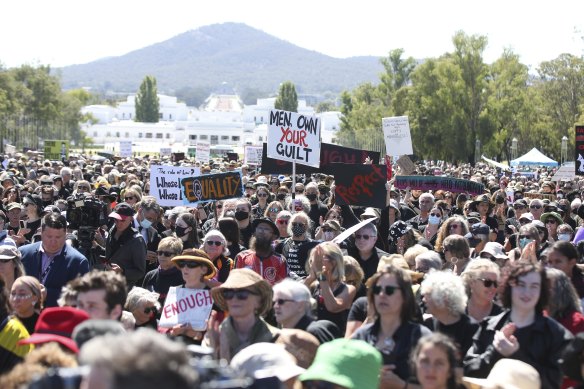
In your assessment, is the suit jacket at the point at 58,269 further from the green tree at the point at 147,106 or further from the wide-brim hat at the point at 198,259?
the green tree at the point at 147,106

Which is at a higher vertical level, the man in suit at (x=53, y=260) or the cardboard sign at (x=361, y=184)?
the cardboard sign at (x=361, y=184)

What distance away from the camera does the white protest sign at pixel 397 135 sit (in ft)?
57.8

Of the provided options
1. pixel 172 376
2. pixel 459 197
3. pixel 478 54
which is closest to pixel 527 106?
pixel 478 54

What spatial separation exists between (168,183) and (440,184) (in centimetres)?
415

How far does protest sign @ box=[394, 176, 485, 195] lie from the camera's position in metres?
15.2

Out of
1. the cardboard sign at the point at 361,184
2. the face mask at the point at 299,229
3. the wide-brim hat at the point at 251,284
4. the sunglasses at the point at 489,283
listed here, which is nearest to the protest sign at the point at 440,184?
the cardboard sign at the point at 361,184

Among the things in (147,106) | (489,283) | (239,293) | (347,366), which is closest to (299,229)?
(489,283)

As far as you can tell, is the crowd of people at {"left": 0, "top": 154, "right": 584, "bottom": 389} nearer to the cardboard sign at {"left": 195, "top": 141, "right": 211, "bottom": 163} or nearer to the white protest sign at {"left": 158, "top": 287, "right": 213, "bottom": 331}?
the white protest sign at {"left": 158, "top": 287, "right": 213, "bottom": 331}

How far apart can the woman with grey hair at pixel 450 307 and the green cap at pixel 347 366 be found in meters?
1.28

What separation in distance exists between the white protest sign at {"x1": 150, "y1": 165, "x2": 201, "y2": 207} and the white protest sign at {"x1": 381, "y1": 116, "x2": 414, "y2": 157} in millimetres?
4657

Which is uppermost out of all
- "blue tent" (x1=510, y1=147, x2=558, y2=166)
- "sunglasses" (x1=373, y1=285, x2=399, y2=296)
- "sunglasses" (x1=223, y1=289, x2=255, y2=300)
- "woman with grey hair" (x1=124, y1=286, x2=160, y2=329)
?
"sunglasses" (x1=373, y1=285, x2=399, y2=296)

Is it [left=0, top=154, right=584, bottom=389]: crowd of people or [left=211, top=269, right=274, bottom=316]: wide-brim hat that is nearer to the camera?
[left=0, top=154, right=584, bottom=389]: crowd of people

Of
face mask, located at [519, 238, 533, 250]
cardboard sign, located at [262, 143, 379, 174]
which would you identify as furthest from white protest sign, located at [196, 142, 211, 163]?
face mask, located at [519, 238, 533, 250]

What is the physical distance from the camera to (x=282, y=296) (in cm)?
574
